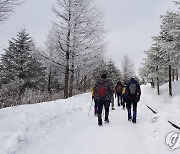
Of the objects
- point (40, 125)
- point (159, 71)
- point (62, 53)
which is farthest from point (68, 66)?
point (159, 71)

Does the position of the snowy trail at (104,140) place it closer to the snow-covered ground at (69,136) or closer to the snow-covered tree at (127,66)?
the snow-covered ground at (69,136)

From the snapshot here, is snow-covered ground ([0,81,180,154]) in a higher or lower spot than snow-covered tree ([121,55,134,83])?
lower

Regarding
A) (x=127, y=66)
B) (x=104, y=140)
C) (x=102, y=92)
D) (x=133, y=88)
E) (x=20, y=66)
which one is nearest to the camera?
(x=104, y=140)

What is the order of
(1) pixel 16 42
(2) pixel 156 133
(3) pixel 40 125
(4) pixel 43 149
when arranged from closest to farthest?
(4) pixel 43 149 < (2) pixel 156 133 < (3) pixel 40 125 < (1) pixel 16 42

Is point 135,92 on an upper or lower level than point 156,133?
upper

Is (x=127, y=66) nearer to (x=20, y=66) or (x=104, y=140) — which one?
(x=20, y=66)

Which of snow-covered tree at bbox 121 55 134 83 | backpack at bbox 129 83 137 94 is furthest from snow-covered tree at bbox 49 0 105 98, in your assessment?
snow-covered tree at bbox 121 55 134 83

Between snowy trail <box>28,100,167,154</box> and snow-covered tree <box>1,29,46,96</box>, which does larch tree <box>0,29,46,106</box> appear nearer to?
snow-covered tree <box>1,29,46,96</box>

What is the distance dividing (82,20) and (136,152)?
48.6ft

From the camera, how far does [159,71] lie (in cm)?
3603

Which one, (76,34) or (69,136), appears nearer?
(69,136)

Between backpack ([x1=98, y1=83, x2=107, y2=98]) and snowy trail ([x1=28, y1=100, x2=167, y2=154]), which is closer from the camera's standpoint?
snowy trail ([x1=28, y1=100, x2=167, y2=154])

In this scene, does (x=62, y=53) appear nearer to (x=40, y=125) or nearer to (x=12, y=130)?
(x=40, y=125)

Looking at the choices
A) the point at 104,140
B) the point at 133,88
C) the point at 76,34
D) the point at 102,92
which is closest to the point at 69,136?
the point at 104,140
